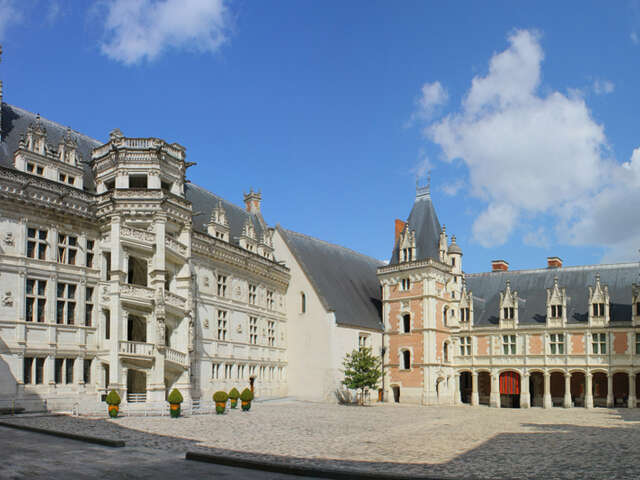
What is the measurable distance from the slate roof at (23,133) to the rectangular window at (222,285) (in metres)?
9.40

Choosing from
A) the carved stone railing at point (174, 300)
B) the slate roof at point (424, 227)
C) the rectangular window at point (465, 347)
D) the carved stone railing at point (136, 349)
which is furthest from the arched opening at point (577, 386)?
the carved stone railing at point (136, 349)

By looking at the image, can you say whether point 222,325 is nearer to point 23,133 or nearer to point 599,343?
point 23,133

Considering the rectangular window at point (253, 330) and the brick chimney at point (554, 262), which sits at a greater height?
the brick chimney at point (554, 262)

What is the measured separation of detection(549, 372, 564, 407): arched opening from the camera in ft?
151

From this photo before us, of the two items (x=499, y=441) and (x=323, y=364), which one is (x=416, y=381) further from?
(x=499, y=441)

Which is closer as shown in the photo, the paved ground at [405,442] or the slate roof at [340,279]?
the paved ground at [405,442]

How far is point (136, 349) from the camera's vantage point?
27406 millimetres

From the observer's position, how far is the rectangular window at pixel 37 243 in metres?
26.6

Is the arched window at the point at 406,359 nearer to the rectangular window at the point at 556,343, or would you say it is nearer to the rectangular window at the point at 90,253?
the rectangular window at the point at 556,343

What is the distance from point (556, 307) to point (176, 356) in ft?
95.3

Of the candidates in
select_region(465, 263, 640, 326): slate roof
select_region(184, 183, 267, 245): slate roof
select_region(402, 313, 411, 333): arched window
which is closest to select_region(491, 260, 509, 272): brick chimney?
select_region(465, 263, 640, 326): slate roof

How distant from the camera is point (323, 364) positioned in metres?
42.6

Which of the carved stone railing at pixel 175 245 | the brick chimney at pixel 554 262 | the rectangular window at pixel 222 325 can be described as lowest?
the rectangular window at pixel 222 325

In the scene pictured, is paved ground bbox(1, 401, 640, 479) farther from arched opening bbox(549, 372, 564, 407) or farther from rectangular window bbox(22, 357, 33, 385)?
arched opening bbox(549, 372, 564, 407)
